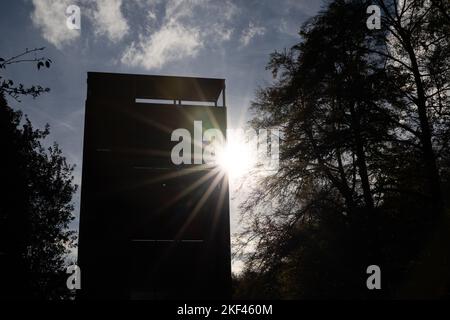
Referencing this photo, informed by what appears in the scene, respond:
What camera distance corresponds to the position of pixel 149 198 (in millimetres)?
17328

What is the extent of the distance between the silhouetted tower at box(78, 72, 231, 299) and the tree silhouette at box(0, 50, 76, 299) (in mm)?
2474

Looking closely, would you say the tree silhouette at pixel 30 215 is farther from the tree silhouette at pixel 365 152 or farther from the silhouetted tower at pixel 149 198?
the tree silhouette at pixel 365 152

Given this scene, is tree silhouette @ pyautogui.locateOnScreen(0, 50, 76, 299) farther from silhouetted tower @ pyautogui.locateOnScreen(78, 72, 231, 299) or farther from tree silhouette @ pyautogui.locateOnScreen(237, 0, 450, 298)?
tree silhouette @ pyautogui.locateOnScreen(237, 0, 450, 298)

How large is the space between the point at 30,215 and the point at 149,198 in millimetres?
5633

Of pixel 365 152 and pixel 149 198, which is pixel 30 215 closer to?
pixel 149 198

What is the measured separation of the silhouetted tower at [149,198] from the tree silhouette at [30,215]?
2474mm

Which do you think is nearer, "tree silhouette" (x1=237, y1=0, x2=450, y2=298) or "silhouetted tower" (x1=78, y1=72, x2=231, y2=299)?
"tree silhouette" (x1=237, y1=0, x2=450, y2=298)

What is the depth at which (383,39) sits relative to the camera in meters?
9.84

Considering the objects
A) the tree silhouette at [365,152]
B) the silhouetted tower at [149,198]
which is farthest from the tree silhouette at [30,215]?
the tree silhouette at [365,152]

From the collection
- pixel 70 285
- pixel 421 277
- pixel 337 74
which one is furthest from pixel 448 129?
pixel 70 285

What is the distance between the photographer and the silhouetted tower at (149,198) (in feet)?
53.4

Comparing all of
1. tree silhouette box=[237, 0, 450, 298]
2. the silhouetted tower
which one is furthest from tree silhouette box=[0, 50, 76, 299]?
tree silhouette box=[237, 0, 450, 298]

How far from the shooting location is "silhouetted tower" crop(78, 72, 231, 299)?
16281mm

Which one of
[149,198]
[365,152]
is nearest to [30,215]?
[149,198]
